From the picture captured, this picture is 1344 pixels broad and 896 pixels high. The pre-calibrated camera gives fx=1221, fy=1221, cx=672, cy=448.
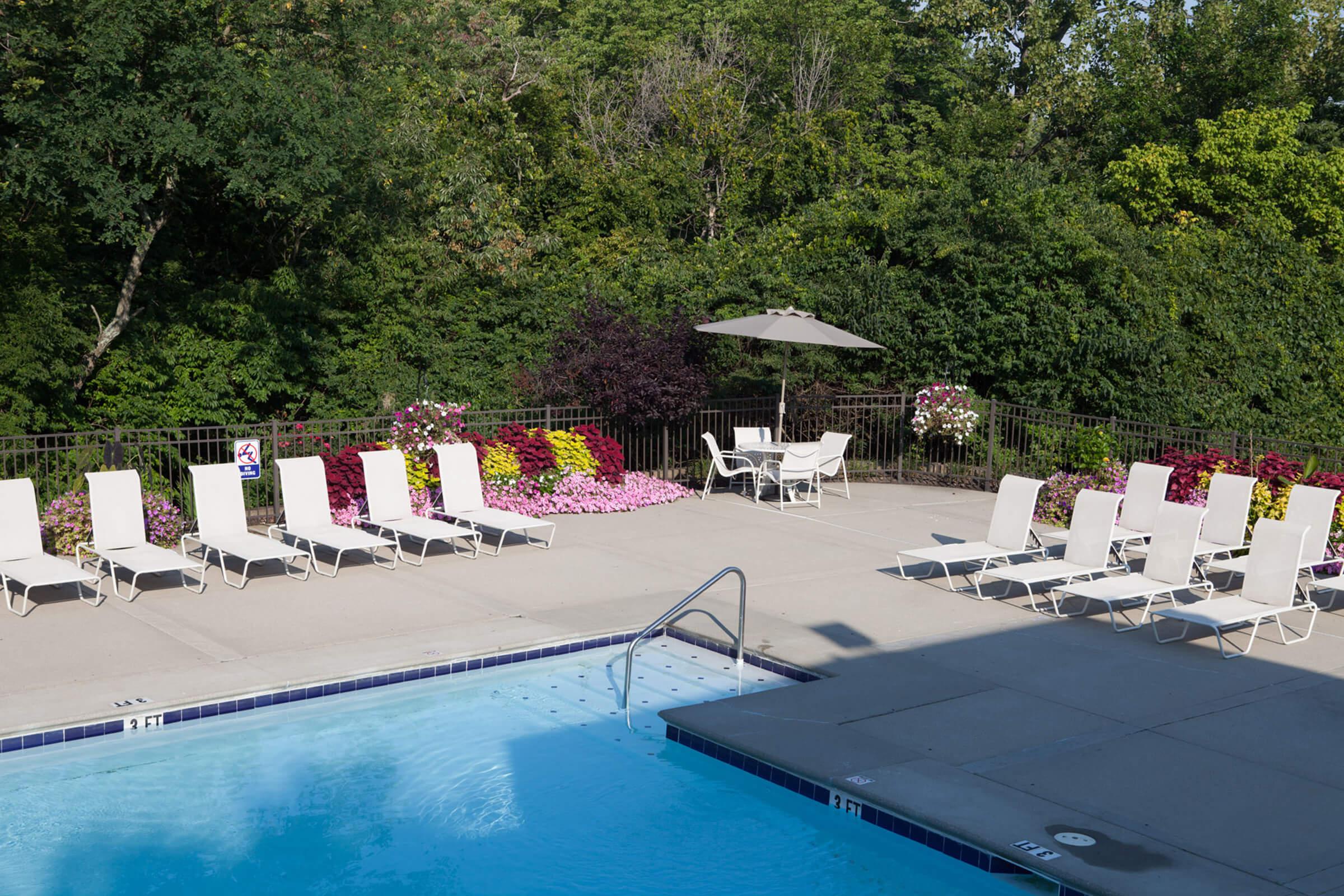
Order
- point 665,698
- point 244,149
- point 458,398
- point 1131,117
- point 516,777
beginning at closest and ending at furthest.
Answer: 1. point 516,777
2. point 665,698
3. point 244,149
4. point 458,398
5. point 1131,117

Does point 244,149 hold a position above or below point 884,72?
below

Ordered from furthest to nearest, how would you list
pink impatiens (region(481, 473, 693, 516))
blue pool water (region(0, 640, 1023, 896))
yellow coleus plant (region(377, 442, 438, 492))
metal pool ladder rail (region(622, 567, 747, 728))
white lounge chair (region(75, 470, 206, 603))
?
pink impatiens (region(481, 473, 693, 516)) < yellow coleus plant (region(377, 442, 438, 492)) < white lounge chair (region(75, 470, 206, 603)) < metal pool ladder rail (region(622, 567, 747, 728)) < blue pool water (region(0, 640, 1023, 896))

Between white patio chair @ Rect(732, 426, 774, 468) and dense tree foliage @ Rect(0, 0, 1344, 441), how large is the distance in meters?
1.79

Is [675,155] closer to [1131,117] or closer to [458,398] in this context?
[458,398]

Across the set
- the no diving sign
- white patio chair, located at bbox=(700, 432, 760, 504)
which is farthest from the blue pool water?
white patio chair, located at bbox=(700, 432, 760, 504)

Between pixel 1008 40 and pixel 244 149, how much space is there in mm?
25189

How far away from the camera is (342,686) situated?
319 inches

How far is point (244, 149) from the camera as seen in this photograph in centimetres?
1543

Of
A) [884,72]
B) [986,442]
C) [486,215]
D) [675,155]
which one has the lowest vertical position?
[986,442]

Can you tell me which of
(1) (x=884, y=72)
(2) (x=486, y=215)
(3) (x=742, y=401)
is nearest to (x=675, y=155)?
(2) (x=486, y=215)

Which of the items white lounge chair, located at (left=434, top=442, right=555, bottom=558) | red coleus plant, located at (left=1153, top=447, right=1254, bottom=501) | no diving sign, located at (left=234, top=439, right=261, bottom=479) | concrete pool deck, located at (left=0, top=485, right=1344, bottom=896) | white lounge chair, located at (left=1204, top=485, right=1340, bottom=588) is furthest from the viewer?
red coleus plant, located at (left=1153, top=447, right=1254, bottom=501)

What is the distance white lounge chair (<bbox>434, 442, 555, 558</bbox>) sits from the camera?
→ 41.5ft

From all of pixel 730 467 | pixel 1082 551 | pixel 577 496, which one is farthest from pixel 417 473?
pixel 1082 551

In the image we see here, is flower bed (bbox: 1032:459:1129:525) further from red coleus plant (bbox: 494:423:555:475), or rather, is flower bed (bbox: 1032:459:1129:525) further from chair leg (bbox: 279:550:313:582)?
chair leg (bbox: 279:550:313:582)
